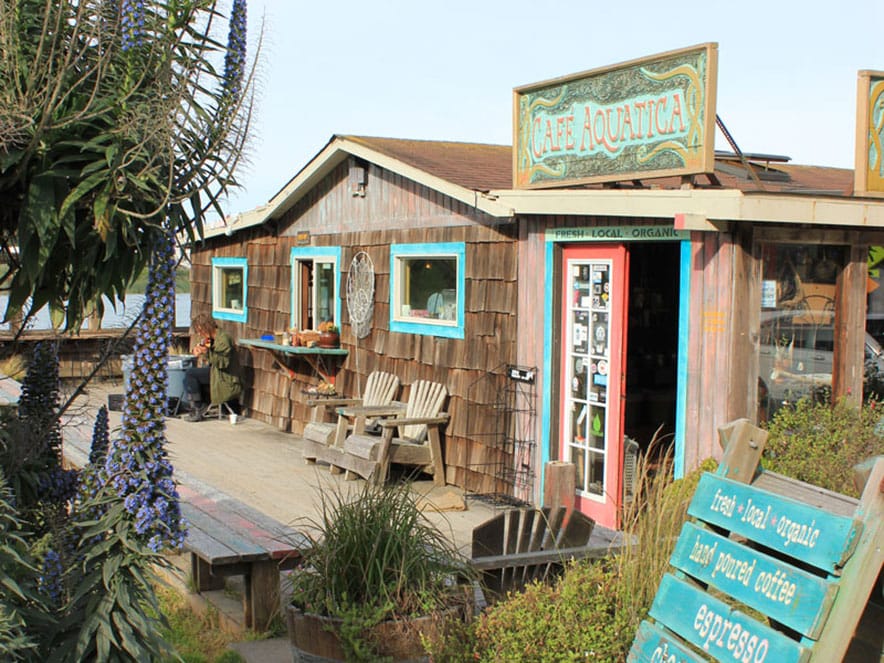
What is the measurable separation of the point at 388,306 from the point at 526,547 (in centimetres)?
563

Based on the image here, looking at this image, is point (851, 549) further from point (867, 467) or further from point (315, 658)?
point (315, 658)

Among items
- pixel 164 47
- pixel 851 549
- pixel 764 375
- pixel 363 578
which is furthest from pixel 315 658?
pixel 764 375

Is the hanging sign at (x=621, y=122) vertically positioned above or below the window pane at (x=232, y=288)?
above

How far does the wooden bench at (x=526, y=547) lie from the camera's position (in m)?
5.08

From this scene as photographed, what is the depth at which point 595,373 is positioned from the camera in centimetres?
781

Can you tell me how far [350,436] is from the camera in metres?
9.71

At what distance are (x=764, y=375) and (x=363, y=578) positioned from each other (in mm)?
3519

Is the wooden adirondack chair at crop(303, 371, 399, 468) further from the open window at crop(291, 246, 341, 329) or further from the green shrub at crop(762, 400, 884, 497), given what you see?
the green shrub at crop(762, 400, 884, 497)

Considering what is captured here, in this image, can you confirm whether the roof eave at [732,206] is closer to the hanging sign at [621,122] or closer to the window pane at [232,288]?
the hanging sign at [621,122]

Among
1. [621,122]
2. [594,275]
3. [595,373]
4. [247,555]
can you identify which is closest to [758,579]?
[247,555]

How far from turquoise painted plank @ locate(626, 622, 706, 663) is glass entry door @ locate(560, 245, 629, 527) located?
3654 mm

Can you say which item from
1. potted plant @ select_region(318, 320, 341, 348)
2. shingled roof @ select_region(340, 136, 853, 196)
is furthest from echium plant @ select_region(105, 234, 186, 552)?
potted plant @ select_region(318, 320, 341, 348)

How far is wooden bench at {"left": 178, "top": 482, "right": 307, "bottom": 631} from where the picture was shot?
216 inches

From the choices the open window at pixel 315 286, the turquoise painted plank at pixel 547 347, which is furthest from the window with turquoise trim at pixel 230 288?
the turquoise painted plank at pixel 547 347
